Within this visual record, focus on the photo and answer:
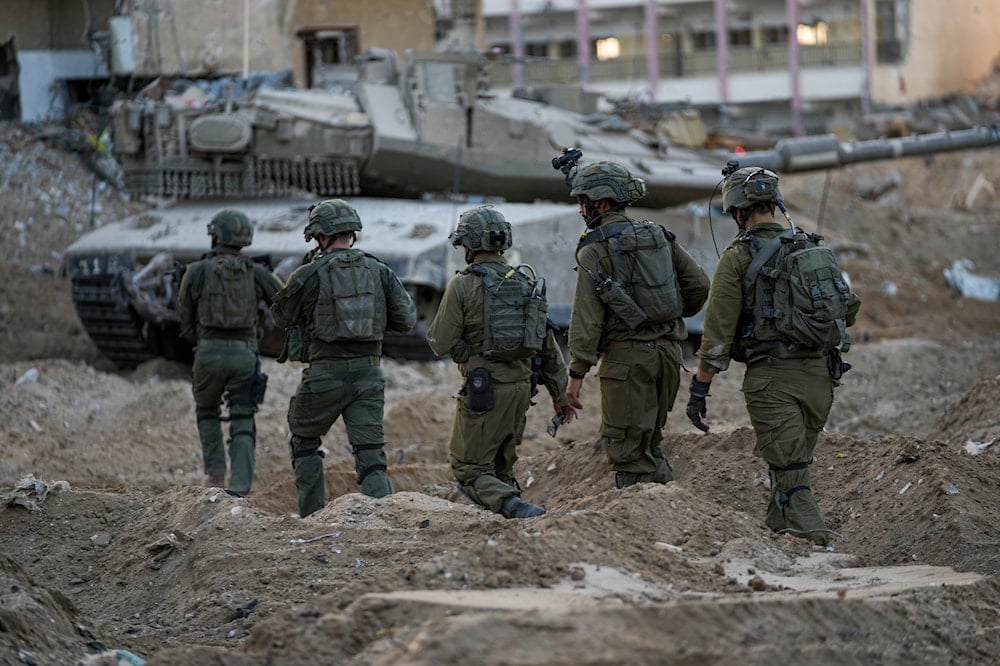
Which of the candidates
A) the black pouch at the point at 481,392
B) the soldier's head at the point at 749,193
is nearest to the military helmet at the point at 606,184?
the soldier's head at the point at 749,193

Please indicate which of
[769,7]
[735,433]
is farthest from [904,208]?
[735,433]

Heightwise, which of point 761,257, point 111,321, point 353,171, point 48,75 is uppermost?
point 48,75

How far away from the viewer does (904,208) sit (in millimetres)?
25625

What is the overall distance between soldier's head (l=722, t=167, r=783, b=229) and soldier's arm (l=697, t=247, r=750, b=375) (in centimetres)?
21

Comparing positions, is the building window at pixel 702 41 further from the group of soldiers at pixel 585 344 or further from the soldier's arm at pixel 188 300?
the group of soldiers at pixel 585 344

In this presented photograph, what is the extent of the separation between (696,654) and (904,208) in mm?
22581

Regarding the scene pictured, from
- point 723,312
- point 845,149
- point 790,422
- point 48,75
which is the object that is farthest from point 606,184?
point 48,75

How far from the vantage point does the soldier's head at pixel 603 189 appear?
719cm

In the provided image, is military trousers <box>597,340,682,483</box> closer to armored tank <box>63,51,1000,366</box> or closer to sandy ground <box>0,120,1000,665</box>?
sandy ground <box>0,120,1000,665</box>

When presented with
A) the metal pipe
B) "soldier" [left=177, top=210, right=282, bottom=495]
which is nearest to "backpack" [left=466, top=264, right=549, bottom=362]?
"soldier" [left=177, top=210, right=282, bottom=495]

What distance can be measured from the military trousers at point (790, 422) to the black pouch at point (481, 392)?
1.22 metres

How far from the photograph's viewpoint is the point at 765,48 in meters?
37.3

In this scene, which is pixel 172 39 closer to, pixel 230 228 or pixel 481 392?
pixel 230 228

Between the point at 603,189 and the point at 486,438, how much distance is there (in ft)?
4.15
